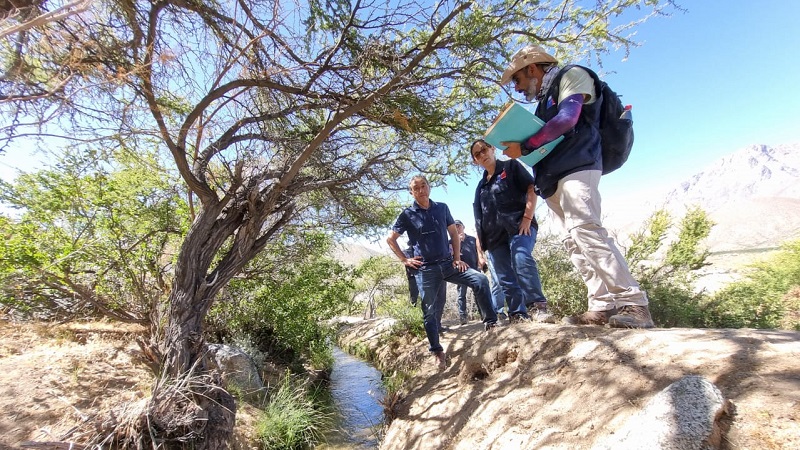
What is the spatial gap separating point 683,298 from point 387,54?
17.3 ft

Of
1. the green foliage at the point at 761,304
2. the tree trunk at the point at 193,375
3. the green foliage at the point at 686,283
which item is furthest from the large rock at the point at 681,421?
the green foliage at the point at 761,304

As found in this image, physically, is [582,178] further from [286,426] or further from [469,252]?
[469,252]

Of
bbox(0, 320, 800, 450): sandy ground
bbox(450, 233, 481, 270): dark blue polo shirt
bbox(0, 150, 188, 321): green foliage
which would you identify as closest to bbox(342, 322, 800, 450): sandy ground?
bbox(0, 320, 800, 450): sandy ground

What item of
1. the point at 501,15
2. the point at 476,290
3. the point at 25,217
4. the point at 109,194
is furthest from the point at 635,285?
the point at 25,217

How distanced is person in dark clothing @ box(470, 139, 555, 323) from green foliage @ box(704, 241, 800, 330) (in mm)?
2862

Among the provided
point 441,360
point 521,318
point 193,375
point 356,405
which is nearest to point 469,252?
point 441,360

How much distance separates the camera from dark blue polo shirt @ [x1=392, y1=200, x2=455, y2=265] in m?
4.03

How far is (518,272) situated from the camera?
3.43 metres

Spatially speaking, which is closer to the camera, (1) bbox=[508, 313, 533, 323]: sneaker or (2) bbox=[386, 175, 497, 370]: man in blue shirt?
(1) bbox=[508, 313, 533, 323]: sneaker

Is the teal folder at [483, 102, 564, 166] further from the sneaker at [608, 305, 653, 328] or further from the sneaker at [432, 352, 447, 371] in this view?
the sneaker at [432, 352, 447, 371]

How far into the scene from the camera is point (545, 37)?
12.1 ft

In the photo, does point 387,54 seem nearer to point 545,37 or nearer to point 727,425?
point 545,37

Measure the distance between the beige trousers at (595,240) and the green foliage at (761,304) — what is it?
335 centimetres

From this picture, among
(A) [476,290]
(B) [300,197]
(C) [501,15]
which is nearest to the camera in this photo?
(C) [501,15]
